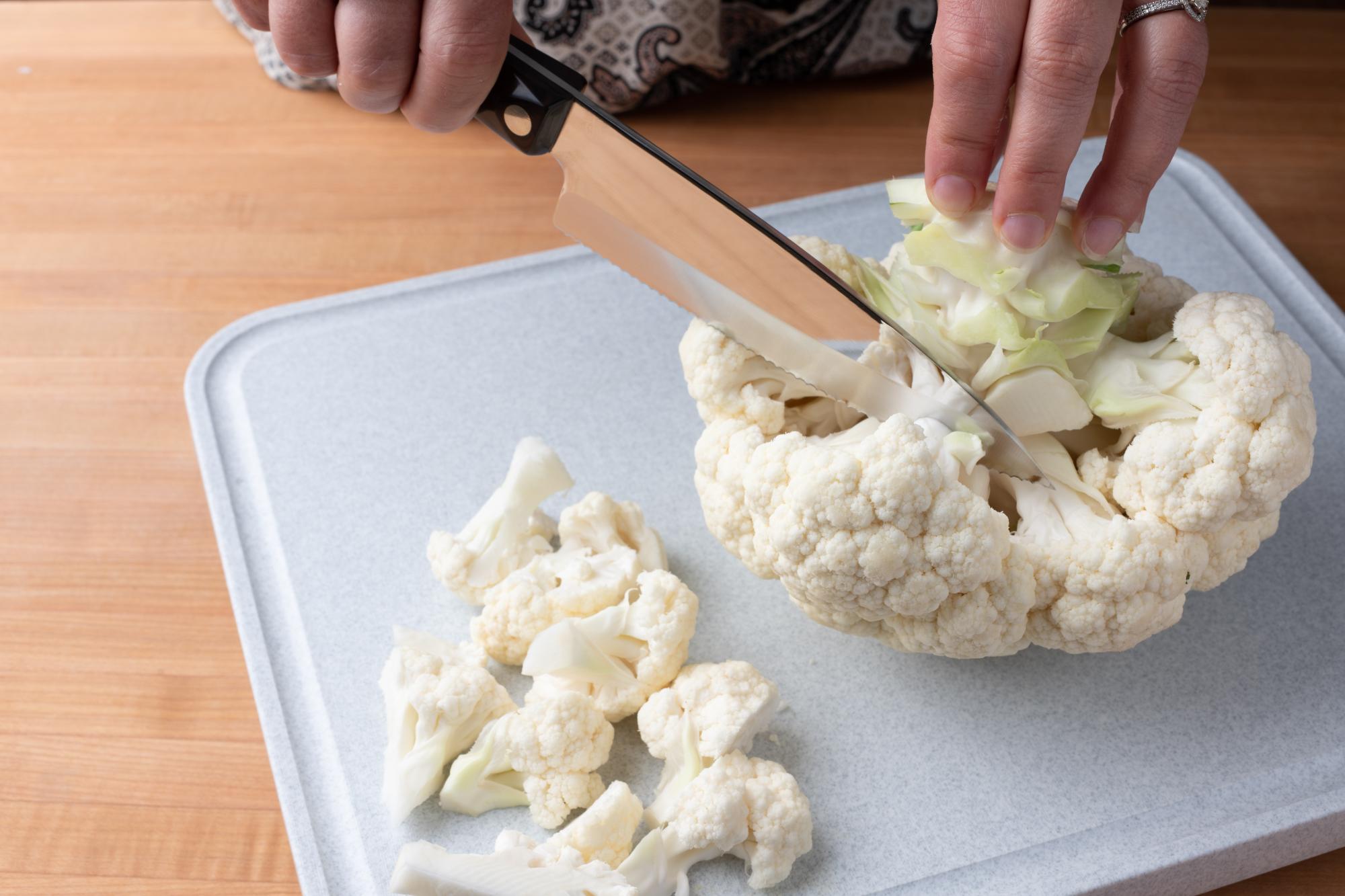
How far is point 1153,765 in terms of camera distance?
41.6 inches

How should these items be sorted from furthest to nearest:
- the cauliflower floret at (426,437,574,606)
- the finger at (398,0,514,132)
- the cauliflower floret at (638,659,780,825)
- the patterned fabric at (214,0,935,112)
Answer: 1. the patterned fabric at (214,0,935,112)
2. the cauliflower floret at (426,437,574,606)
3. the cauliflower floret at (638,659,780,825)
4. the finger at (398,0,514,132)

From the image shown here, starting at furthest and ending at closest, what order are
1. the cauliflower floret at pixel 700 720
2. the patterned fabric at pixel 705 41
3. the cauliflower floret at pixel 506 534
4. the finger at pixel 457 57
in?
the patterned fabric at pixel 705 41 < the cauliflower floret at pixel 506 534 < the cauliflower floret at pixel 700 720 < the finger at pixel 457 57

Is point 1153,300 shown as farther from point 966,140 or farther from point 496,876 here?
point 496,876

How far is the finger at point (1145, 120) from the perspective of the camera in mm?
990

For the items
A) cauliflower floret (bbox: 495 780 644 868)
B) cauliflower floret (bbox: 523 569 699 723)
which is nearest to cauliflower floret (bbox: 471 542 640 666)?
cauliflower floret (bbox: 523 569 699 723)

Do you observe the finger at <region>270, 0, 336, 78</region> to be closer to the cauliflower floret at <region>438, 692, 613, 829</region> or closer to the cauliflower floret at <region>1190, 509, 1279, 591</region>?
the cauliflower floret at <region>438, 692, 613, 829</region>

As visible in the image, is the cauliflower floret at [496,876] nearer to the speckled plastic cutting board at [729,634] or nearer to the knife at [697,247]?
the speckled plastic cutting board at [729,634]

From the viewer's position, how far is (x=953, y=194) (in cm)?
99

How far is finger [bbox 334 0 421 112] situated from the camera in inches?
36.0

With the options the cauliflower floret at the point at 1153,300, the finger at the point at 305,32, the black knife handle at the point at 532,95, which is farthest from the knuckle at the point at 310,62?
the cauliflower floret at the point at 1153,300

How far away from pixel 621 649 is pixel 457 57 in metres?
0.51

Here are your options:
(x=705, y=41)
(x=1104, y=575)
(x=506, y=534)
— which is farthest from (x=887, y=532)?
(x=705, y=41)

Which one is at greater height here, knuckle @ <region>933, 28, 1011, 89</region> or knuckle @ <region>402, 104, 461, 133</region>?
knuckle @ <region>933, 28, 1011, 89</region>

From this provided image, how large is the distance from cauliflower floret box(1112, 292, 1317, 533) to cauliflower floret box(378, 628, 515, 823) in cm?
57
